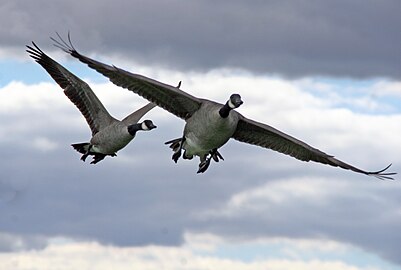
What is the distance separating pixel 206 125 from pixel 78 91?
816cm

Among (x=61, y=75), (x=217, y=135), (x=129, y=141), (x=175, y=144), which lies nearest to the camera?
(x=217, y=135)

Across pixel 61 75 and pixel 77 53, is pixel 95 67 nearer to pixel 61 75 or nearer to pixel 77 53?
pixel 77 53

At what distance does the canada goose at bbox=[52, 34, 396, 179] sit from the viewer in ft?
83.4

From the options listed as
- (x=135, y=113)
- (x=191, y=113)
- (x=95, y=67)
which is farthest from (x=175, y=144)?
(x=135, y=113)

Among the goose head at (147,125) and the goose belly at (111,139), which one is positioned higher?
the goose head at (147,125)

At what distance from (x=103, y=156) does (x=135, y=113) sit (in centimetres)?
178

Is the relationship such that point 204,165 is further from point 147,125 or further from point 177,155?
point 147,125

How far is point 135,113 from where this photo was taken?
Result: 106 ft

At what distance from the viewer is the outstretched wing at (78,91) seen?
32125mm

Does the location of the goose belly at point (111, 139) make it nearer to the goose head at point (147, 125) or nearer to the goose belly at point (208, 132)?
the goose head at point (147, 125)

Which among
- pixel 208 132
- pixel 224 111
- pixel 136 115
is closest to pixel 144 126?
pixel 136 115

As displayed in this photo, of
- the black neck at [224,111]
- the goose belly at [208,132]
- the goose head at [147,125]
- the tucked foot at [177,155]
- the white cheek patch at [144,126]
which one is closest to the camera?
the black neck at [224,111]

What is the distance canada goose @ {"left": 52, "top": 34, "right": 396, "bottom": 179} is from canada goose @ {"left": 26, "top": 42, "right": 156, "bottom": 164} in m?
3.51

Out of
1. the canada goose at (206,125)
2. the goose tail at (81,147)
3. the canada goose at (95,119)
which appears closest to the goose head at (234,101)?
the canada goose at (206,125)
